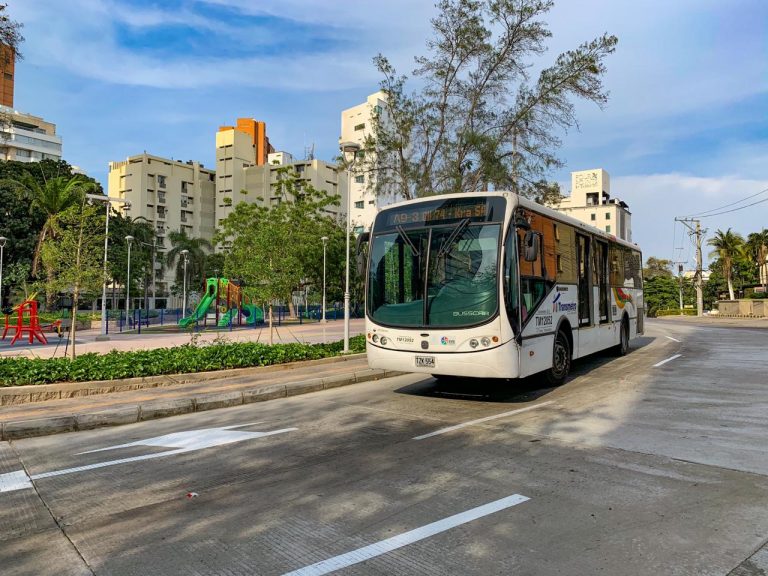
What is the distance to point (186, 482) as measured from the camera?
4945 millimetres

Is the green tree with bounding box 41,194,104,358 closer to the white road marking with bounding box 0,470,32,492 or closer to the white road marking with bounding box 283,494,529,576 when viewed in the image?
the white road marking with bounding box 0,470,32,492

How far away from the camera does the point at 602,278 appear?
1268 centimetres

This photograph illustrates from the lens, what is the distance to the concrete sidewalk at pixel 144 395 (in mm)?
7461

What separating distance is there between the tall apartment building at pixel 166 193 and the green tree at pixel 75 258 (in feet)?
255

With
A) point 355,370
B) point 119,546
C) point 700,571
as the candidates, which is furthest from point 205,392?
point 700,571

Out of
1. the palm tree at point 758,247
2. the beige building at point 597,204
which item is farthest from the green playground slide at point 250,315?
the beige building at point 597,204

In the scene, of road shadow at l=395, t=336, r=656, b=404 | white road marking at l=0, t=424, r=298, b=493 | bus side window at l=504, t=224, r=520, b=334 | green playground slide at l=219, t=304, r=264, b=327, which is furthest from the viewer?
green playground slide at l=219, t=304, r=264, b=327

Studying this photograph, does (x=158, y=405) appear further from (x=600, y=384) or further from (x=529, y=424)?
(x=600, y=384)

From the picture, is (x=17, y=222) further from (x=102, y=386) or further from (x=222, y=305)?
(x=102, y=386)

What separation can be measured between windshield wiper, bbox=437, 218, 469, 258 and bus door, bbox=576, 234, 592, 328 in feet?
12.4

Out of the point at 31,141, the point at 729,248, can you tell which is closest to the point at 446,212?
the point at 729,248

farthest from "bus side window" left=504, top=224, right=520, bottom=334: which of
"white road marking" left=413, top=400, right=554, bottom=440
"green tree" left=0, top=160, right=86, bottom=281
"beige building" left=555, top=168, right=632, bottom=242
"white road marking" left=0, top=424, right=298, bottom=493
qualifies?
"beige building" left=555, top=168, right=632, bottom=242

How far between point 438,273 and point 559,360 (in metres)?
3.36

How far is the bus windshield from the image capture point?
8.06 meters
